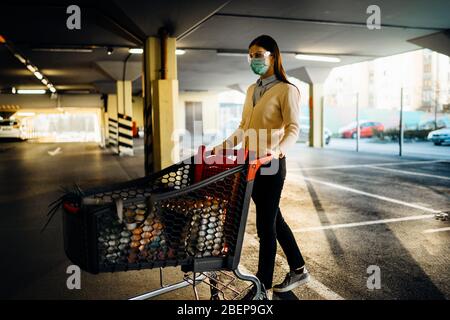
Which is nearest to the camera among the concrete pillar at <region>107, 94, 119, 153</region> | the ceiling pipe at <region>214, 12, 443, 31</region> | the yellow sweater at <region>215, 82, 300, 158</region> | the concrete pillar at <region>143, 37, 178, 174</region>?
the yellow sweater at <region>215, 82, 300, 158</region>

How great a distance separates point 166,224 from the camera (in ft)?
7.77

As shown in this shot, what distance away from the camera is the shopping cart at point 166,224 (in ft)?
6.75

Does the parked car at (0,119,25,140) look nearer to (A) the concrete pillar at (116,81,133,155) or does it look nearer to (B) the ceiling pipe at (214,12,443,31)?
(A) the concrete pillar at (116,81,133,155)

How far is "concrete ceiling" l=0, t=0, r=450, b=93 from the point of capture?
8.36 metres

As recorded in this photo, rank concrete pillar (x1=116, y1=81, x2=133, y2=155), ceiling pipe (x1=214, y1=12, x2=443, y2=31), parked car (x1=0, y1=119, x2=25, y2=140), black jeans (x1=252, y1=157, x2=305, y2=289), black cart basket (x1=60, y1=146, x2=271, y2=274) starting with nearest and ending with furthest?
black cart basket (x1=60, y1=146, x2=271, y2=274), black jeans (x1=252, y1=157, x2=305, y2=289), ceiling pipe (x1=214, y1=12, x2=443, y2=31), concrete pillar (x1=116, y1=81, x2=133, y2=155), parked car (x1=0, y1=119, x2=25, y2=140)

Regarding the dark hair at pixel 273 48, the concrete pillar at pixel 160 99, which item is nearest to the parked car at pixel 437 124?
the concrete pillar at pixel 160 99

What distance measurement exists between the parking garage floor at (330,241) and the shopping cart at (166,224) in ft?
3.24

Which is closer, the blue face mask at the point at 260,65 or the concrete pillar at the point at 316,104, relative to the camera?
the blue face mask at the point at 260,65

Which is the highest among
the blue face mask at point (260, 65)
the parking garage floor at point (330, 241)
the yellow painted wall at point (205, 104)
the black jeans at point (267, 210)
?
the yellow painted wall at point (205, 104)

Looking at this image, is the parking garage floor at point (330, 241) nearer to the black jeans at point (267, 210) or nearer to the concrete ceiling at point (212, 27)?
the black jeans at point (267, 210)

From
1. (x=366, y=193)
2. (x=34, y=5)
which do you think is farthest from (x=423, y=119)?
(x=34, y=5)

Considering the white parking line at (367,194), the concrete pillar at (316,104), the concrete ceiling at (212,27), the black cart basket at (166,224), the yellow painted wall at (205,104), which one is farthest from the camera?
the yellow painted wall at (205,104)

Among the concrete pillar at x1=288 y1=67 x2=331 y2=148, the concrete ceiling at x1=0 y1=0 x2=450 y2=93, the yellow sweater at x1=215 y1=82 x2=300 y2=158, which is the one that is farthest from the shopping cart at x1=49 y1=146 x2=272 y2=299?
the concrete pillar at x1=288 y1=67 x2=331 y2=148

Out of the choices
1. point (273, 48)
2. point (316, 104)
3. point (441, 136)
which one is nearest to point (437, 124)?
point (441, 136)
